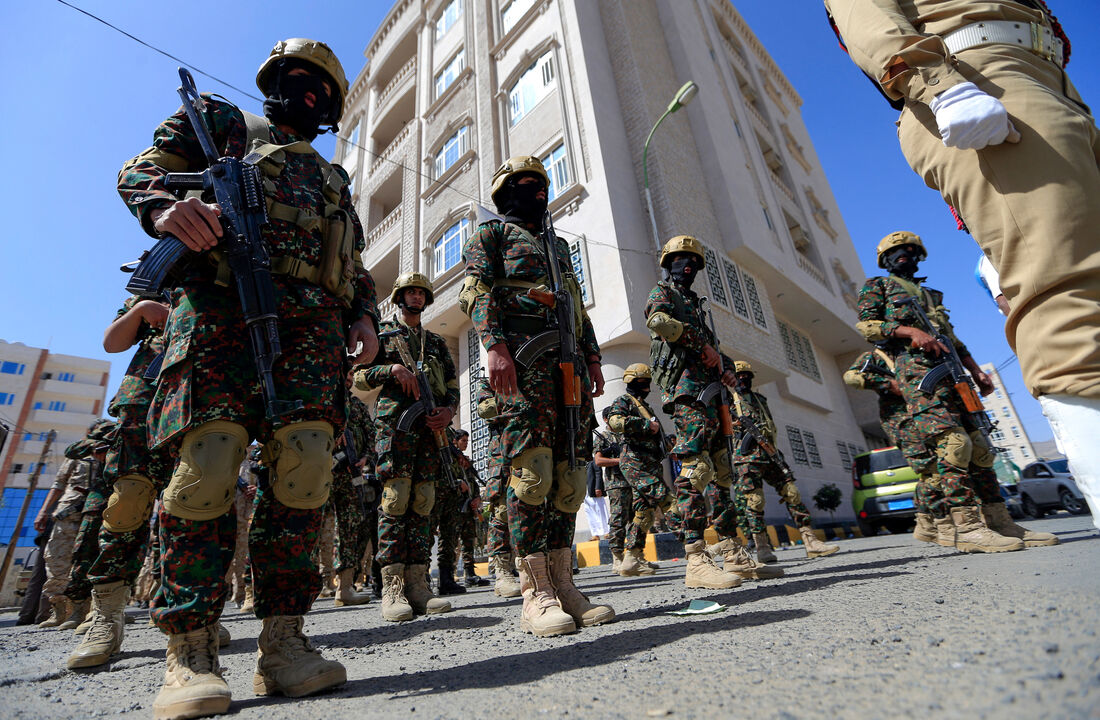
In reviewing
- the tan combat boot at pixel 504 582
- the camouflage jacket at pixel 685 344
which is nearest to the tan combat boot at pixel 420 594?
the tan combat boot at pixel 504 582

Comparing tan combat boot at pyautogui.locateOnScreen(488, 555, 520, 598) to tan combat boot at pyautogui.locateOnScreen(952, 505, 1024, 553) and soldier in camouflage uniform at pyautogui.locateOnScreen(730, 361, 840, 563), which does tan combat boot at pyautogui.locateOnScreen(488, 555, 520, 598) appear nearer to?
soldier in camouflage uniform at pyautogui.locateOnScreen(730, 361, 840, 563)

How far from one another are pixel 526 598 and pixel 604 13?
649 inches

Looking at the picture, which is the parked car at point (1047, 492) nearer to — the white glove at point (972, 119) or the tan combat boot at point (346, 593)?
the white glove at point (972, 119)

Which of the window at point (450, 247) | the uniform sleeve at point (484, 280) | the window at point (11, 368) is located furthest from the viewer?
the window at point (11, 368)

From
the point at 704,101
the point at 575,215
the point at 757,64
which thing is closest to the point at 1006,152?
the point at 575,215

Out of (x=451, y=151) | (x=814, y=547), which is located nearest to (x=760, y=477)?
(x=814, y=547)

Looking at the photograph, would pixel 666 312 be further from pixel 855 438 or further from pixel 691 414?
pixel 855 438

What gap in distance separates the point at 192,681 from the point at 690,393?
10.4ft

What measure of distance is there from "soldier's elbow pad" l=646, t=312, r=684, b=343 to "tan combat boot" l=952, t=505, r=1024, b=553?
2.42m

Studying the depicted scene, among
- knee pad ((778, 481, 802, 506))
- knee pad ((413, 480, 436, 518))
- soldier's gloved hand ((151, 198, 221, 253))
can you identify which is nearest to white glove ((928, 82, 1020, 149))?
soldier's gloved hand ((151, 198, 221, 253))

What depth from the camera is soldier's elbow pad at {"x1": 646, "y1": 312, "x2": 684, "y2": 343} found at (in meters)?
3.68

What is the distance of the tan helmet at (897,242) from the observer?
4.82 meters

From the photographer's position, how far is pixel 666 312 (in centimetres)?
381

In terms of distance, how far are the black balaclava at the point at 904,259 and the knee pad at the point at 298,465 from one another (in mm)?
5177
